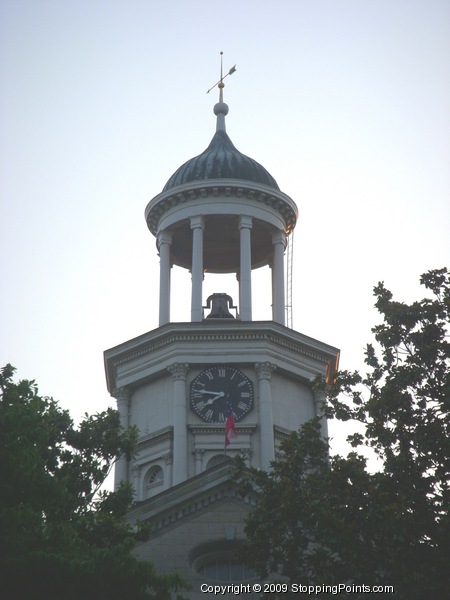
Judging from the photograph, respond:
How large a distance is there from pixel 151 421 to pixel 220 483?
8368mm

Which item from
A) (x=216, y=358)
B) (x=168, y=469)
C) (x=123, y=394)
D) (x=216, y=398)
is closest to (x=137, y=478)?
(x=168, y=469)

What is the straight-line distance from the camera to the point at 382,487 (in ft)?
91.7

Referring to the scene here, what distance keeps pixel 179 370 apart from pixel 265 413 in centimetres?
340

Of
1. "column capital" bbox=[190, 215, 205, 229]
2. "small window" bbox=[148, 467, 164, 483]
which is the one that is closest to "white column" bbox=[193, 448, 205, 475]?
"small window" bbox=[148, 467, 164, 483]

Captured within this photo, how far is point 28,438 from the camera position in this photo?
91.6 feet

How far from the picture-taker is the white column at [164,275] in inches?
1890

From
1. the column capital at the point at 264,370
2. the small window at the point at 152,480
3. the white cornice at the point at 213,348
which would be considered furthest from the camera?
the white cornice at the point at 213,348

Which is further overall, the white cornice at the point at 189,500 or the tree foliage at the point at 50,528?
the white cornice at the point at 189,500

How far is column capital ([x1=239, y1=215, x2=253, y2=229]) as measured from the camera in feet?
157

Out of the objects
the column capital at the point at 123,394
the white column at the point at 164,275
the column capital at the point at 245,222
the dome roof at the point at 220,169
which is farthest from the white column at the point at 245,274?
the column capital at the point at 123,394

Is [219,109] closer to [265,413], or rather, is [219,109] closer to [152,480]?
[265,413]

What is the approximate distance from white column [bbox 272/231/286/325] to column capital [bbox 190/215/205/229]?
3.17m

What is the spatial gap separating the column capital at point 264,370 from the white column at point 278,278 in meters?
3.51

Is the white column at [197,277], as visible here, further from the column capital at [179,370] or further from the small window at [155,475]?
the small window at [155,475]
